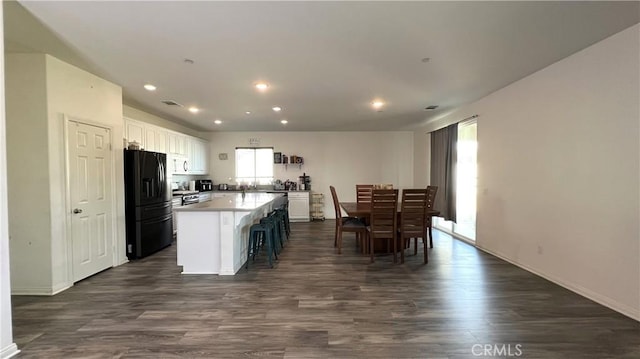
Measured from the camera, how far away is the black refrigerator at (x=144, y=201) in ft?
14.1

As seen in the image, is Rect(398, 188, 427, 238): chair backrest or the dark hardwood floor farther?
Rect(398, 188, 427, 238): chair backrest

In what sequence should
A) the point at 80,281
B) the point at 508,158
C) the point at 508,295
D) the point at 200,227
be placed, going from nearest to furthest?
the point at 508,295 < the point at 80,281 < the point at 200,227 < the point at 508,158

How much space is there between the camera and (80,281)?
347 cm

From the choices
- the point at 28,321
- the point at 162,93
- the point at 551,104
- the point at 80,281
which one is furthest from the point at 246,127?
the point at 551,104

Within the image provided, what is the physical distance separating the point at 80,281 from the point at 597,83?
19.7 ft

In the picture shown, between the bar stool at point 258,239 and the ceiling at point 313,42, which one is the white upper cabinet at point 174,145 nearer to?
the ceiling at point 313,42

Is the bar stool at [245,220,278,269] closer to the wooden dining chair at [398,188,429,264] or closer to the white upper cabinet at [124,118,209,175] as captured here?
the wooden dining chair at [398,188,429,264]

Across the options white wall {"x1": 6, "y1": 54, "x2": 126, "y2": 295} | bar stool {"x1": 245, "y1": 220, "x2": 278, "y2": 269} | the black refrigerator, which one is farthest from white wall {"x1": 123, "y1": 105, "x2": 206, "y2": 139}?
bar stool {"x1": 245, "y1": 220, "x2": 278, "y2": 269}

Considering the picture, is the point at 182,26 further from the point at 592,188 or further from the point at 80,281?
the point at 592,188

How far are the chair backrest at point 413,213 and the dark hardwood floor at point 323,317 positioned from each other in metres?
0.57

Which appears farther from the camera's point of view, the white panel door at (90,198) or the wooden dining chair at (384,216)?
the wooden dining chair at (384,216)

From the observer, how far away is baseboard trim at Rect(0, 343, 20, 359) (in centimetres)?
203

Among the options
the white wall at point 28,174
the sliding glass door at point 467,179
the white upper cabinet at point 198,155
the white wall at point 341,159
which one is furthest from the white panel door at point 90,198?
the sliding glass door at point 467,179

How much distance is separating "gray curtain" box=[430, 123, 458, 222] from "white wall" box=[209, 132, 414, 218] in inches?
71.9
